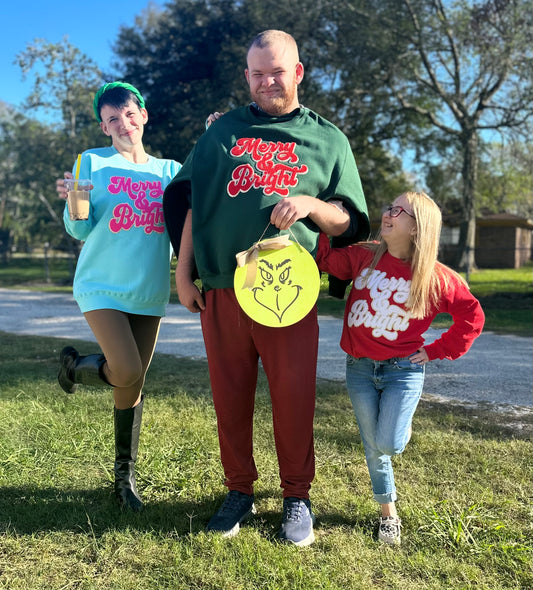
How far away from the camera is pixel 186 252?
2494 mm

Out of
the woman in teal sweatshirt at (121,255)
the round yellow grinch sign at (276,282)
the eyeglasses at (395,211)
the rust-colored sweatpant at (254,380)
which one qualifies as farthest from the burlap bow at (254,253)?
the woman in teal sweatshirt at (121,255)

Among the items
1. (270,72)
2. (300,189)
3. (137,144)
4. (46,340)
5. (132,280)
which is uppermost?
(270,72)

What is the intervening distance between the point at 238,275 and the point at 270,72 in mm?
827

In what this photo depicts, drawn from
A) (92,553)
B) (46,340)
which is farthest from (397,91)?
(92,553)

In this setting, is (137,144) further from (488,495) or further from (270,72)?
(488,495)

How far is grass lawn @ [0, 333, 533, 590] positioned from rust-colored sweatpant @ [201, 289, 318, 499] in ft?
1.01

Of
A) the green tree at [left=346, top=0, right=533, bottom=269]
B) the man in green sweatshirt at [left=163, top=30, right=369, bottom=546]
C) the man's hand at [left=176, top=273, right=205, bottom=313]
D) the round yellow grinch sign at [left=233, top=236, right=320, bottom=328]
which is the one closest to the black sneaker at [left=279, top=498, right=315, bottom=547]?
the man in green sweatshirt at [left=163, top=30, right=369, bottom=546]

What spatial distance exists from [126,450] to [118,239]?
104 centimetres

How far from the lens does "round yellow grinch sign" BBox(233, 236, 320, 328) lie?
220 centimetres

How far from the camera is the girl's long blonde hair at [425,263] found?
233 centimetres

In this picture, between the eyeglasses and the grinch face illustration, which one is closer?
the grinch face illustration

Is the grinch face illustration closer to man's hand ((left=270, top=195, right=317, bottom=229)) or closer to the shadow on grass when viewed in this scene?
man's hand ((left=270, top=195, right=317, bottom=229))

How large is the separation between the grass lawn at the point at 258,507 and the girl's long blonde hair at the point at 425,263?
3.21 ft

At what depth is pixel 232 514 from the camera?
2496 mm
